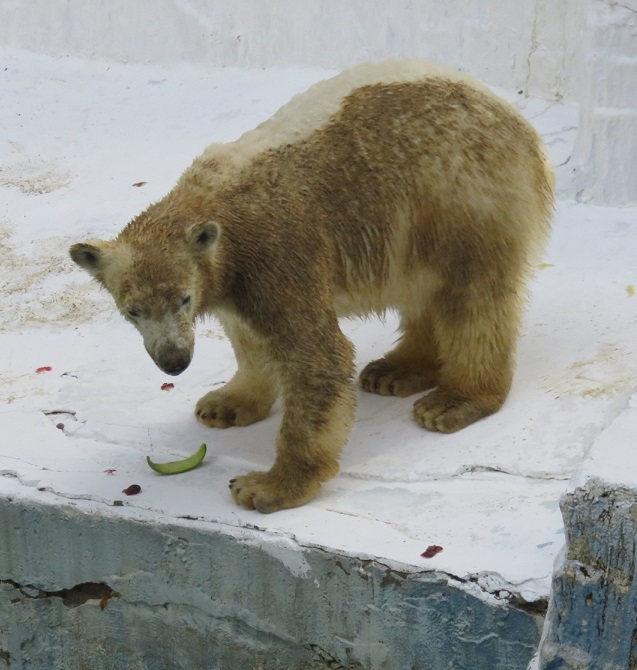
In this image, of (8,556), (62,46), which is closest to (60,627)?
(8,556)

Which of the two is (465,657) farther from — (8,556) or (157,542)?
(8,556)

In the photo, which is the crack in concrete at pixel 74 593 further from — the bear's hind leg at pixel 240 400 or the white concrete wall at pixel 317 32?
the white concrete wall at pixel 317 32

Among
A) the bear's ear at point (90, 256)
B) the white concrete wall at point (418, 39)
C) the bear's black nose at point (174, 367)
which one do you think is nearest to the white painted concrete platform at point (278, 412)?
the white concrete wall at point (418, 39)

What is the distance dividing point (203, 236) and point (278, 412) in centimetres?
115

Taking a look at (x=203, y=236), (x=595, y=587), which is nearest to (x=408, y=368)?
(x=203, y=236)

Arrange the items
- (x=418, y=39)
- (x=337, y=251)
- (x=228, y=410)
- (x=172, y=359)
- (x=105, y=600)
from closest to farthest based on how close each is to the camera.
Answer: (x=172, y=359) < (x=105, y=600) < (x=337, y=251) < (x=228, y=410) < (x=418, y=39)

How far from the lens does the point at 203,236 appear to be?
3764 mm

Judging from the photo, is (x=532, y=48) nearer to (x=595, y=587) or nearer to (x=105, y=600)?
(x=105, y=600)

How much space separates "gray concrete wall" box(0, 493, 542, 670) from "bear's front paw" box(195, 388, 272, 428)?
80 centimetres

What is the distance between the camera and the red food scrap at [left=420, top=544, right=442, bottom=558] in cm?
348

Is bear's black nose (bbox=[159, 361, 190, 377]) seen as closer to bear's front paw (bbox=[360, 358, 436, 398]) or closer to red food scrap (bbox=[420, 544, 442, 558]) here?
red food scrap (bbox=[420, 544, 442, 558])

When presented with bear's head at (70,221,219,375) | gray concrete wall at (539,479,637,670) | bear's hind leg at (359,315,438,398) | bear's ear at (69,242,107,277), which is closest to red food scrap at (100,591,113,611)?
bear's head at (70,221,219,375)

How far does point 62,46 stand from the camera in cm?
829

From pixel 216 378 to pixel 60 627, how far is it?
1.29 m
